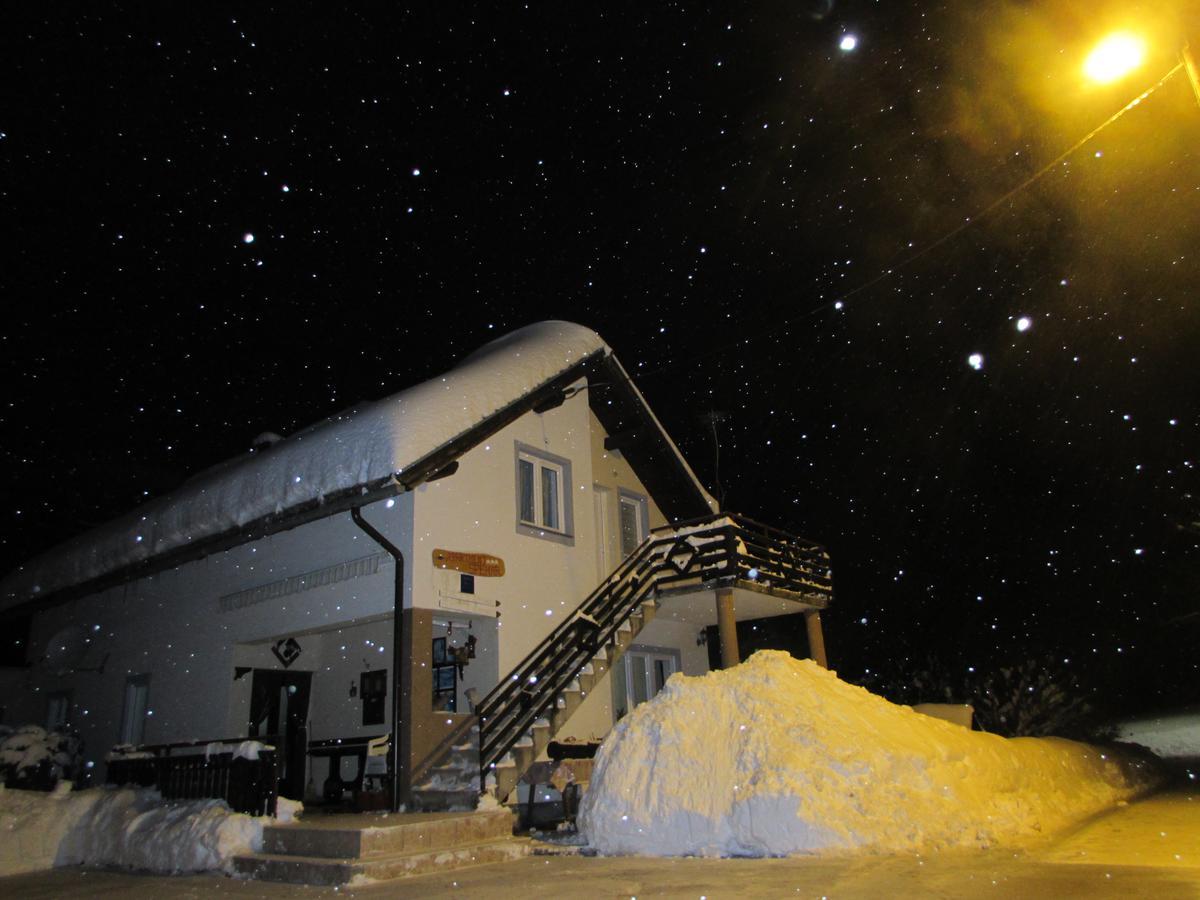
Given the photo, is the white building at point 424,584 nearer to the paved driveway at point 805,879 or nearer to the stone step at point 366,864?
the stone step at point 366,864

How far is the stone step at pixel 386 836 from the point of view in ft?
23.9

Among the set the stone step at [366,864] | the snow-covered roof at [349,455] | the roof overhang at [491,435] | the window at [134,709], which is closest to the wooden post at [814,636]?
the roof overhang at [491,435]

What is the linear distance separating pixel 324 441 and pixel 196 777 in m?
4.57

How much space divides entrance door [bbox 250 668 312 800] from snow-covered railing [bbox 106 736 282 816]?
109 inches

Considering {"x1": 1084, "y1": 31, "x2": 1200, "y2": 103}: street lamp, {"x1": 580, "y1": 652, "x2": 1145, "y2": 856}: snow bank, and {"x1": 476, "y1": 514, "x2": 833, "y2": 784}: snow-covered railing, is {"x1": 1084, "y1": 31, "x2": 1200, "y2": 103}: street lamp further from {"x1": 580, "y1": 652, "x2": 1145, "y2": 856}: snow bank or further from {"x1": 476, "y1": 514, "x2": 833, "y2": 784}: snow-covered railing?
{"x1": 476, "y1": 514, "x2": 833, "y2": 784}: snow-covered railing

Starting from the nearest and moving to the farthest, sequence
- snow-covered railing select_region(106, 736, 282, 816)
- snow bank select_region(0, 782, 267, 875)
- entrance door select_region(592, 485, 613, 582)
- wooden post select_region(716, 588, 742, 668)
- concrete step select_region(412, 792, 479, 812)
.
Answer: snow bank select_region(0, 782, 267, 875)
snow-covered railing select_region(106, 736, 282, 816)
concrete step select_region(412, 792, 479, 812)
wooden post select_region(716, 588, 742, 668)
entrance door select_region(592, 485, 613, 582)

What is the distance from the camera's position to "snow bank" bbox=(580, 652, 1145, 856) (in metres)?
7.11

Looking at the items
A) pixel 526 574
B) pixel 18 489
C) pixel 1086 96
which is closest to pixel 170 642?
pixel 526 574

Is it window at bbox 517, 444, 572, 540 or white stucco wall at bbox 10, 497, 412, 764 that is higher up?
window at bbox 517, 444, 572, 540

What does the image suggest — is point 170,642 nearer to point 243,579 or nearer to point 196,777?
point 243,579

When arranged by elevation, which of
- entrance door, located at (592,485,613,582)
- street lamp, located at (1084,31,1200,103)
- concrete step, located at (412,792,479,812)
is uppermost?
street lamp, located at (1084,31,1200,103)

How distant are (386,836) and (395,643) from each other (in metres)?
3.22

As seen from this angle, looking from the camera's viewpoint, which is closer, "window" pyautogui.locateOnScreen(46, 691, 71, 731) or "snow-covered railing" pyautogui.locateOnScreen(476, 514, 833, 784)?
"snow-covered railing" pyautogui.locateOnScreen(476, 514, 833, 784)

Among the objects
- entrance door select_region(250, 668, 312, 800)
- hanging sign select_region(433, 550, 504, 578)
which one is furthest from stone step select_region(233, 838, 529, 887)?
entrance door select_region(250, 668, 312, 800)
